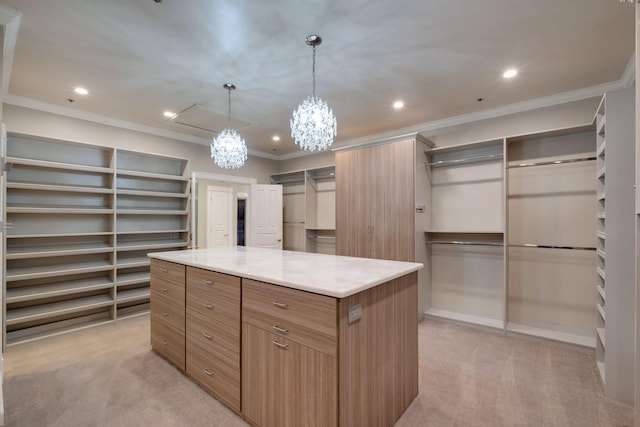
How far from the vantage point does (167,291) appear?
266cm

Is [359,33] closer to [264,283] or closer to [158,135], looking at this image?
[264,283]

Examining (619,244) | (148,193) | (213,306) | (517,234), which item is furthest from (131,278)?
(619,244)

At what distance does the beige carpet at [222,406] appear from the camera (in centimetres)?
195

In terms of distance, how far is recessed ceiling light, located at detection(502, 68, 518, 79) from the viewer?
2699mm

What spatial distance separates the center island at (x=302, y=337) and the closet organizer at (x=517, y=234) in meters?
2.17

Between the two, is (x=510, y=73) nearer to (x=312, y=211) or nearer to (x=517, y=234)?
(x=517, y=234)

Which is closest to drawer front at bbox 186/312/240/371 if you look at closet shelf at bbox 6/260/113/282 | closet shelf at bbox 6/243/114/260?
closet shelf at bbox 6/260/113/282

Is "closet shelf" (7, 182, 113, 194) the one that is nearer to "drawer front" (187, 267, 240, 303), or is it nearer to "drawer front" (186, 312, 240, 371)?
"drawer front" (187, 267, 240, 303)

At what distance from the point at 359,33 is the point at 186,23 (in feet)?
4.14

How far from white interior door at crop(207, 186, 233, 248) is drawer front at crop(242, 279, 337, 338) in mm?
5246

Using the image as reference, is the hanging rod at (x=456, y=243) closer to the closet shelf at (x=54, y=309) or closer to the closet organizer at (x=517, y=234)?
Answer: the closet organizer at (x=517, y=234)

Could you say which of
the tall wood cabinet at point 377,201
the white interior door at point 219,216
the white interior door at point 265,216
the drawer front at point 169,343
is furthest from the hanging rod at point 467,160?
the white interior door at point 219,216

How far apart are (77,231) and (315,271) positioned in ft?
11.9

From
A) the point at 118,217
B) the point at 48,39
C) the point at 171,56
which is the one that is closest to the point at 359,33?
the point at 171,56
